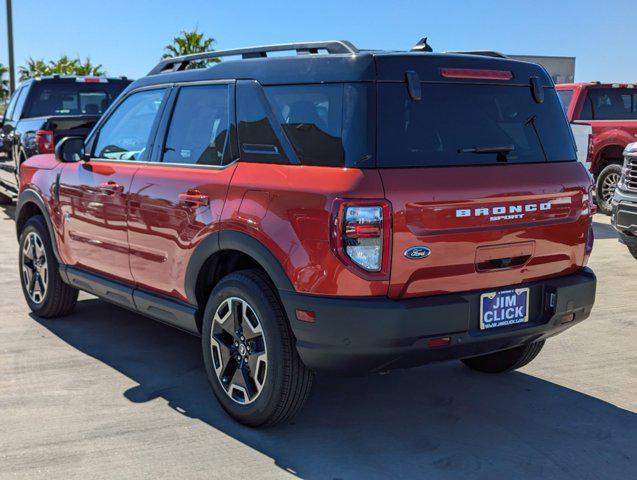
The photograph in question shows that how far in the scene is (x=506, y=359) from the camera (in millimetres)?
4773

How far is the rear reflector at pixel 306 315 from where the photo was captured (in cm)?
348

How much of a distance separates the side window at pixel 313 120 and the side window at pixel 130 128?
126 cm

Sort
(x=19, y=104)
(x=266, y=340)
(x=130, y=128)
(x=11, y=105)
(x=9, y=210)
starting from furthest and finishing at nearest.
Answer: (x=9, y=210) → (x=11, y=105) → (x=19, y=104) → (x=130, y=128) → (x=266, y=340)

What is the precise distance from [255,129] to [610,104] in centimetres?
1054

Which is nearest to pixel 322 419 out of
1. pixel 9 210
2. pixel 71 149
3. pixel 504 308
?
pixel 504 308

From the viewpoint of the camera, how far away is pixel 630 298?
6.88 m

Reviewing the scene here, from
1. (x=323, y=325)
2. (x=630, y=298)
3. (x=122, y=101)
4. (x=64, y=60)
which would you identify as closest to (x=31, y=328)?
(x=122, y=101)

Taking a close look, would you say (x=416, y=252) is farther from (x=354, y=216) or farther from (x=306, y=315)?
(x=306, y=315)

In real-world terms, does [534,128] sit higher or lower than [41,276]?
higher

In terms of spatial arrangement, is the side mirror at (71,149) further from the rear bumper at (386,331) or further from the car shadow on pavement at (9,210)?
the car shadow on pavement at (9,210)

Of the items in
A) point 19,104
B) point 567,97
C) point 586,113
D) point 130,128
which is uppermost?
point 567,97

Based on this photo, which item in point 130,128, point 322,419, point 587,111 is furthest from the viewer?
point 587,111

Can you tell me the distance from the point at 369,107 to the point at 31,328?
11.7 feet

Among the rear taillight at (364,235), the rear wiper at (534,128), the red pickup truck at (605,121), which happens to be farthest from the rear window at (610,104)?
the rear taillight at (364,235)
